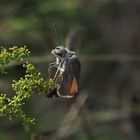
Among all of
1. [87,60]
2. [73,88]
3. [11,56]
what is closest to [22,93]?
[11,56]

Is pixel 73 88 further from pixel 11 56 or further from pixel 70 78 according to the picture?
pixel 11 56

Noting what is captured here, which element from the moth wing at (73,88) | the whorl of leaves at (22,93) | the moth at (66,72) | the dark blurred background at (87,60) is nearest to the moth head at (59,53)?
the moth at (66,72)

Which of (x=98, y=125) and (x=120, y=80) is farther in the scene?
(x=120, y=80)

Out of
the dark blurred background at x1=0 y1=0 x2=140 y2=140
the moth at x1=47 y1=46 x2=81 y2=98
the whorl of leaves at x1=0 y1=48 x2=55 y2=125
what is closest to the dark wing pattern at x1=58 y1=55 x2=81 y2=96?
the moth at x1=47 y1=46 x2=81 y2=98

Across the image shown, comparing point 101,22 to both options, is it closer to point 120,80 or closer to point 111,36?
point 111,36

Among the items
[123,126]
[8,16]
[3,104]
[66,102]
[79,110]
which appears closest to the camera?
[3,104]

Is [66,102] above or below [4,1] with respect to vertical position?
below

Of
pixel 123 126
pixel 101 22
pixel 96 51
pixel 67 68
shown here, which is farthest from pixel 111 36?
pixel 67 68
